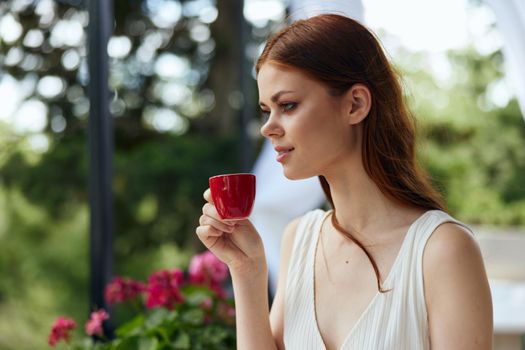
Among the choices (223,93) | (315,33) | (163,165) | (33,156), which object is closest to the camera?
(315,33)

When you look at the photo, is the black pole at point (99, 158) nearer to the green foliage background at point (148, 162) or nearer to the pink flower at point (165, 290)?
the pink flower at point (165, 290)

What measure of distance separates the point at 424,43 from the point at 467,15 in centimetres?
60

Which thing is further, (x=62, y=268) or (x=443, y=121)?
(x=443, y=121)

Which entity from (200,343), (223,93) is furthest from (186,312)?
(223,93)

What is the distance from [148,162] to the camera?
5543mm

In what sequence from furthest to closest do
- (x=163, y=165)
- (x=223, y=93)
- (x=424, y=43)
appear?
1. (x=424, y=43)
2. (x=223, y=93)
3. (x=163, y=165)

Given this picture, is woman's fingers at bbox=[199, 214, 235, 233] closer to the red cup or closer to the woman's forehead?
the red cup

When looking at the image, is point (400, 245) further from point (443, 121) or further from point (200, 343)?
point (443, 121)

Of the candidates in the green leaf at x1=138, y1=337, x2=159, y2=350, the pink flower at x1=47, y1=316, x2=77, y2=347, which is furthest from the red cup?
the pink flower at x1=47, y1=316, x2=77, y2=347

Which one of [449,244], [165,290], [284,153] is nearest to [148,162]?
[165,290]

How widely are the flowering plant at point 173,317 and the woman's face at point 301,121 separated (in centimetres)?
77

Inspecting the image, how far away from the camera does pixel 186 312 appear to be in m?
2.01

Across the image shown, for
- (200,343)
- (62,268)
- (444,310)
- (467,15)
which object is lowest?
(62,268)

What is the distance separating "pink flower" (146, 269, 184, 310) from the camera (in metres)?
2.02
